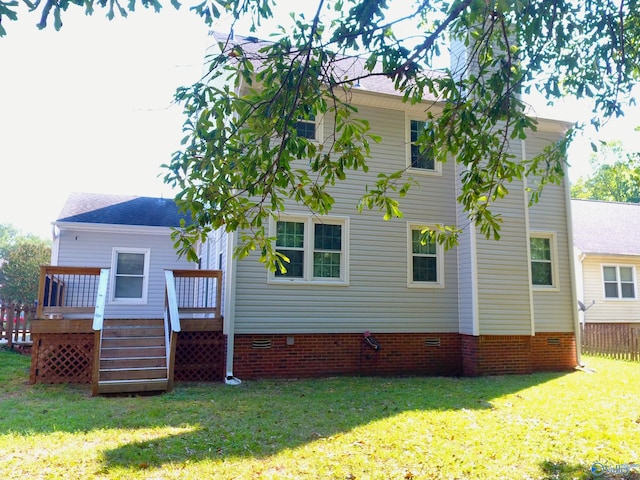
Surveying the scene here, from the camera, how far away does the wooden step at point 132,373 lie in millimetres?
7852

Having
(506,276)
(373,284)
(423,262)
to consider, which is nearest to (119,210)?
(373,284)

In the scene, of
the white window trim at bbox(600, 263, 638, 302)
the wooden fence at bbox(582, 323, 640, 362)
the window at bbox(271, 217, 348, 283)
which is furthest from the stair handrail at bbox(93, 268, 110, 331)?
the white window trim at bbox(600, 263, 638, 302)

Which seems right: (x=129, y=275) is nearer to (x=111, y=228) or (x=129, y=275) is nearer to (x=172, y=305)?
(x=111, y=228)

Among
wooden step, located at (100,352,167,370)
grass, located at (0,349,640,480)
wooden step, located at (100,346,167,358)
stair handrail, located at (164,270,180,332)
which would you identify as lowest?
grass, located at (0,349,640,480)

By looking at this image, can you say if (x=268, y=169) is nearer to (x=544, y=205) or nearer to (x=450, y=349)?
(x=450, y=349)

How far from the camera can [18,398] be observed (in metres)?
7.45

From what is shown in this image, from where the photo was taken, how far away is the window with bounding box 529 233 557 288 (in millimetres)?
11422

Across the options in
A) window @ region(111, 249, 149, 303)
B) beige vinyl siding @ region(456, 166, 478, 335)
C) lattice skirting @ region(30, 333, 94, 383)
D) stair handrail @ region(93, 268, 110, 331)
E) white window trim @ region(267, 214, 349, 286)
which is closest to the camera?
stair handrail @ region(93, 268, 110, 331)

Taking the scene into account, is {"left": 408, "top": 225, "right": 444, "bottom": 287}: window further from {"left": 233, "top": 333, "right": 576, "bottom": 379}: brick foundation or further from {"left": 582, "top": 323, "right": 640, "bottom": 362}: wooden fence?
{"left": 582, "top": 323, "right": 640, "bottom": 362}: wooden fence

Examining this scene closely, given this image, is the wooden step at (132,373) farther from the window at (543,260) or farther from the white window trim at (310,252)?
the window at (543,260)

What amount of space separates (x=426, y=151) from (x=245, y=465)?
389cm

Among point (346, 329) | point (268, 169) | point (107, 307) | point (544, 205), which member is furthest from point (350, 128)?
point (107, 307)

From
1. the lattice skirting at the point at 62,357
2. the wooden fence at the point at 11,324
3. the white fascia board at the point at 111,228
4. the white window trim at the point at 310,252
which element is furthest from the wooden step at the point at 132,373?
the wooden fence at the point at 11,324

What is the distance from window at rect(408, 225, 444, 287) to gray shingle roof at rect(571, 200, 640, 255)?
10734mm
